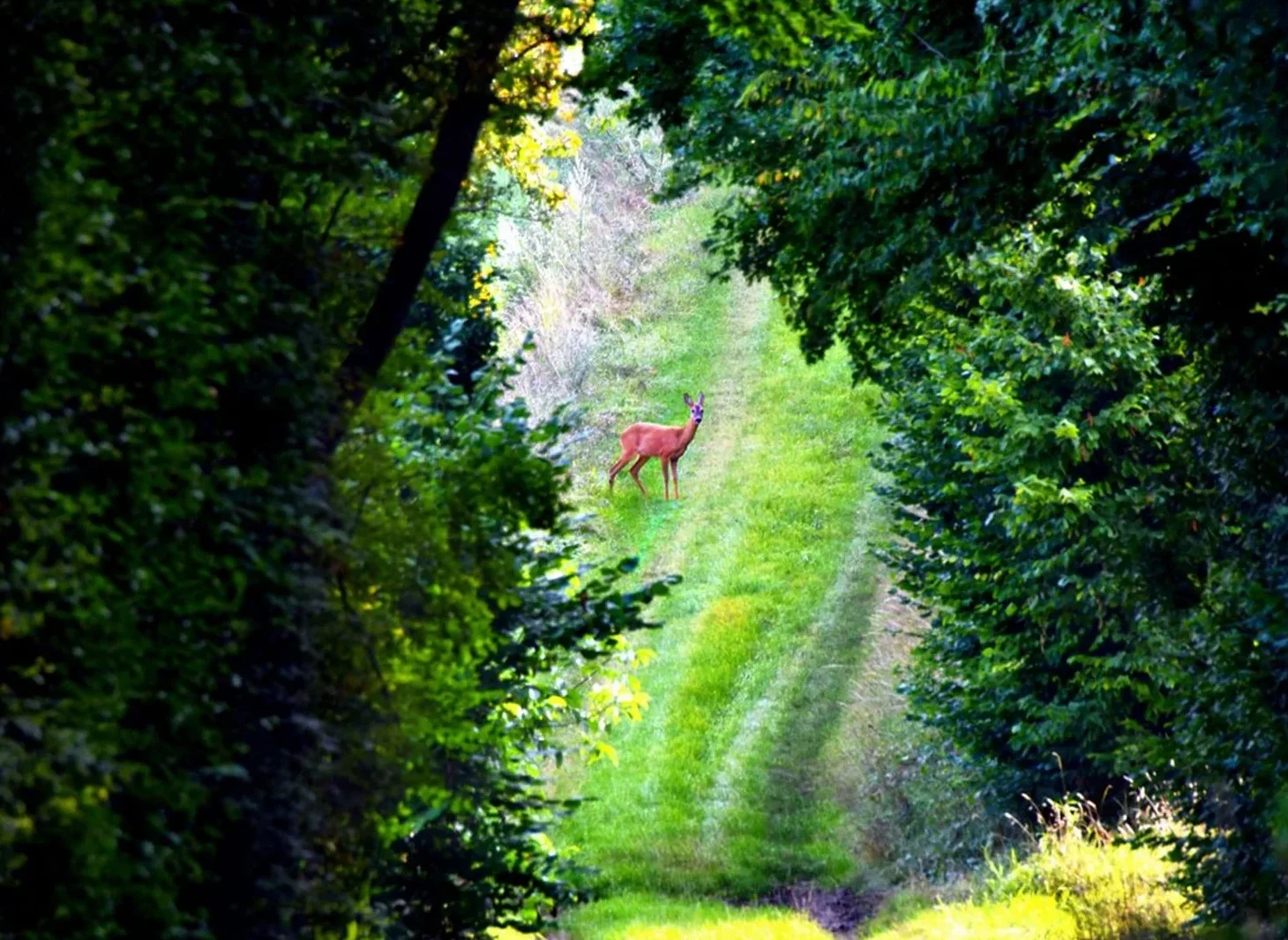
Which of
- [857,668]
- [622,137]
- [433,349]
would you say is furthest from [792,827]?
[622,137]

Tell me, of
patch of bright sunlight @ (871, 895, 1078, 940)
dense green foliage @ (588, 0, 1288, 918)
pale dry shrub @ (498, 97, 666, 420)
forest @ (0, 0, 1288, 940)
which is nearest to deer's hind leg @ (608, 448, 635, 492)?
pale dry shrub @ (498, 97, 666, 420)

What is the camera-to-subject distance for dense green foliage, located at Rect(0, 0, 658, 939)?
427 centimetres

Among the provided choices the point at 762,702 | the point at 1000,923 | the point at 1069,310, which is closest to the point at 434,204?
the point at 1069,310

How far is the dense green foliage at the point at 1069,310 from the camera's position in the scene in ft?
27.3

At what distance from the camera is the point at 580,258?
35594mm

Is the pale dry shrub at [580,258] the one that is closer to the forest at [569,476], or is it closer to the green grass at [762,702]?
the green grass at [762,702]

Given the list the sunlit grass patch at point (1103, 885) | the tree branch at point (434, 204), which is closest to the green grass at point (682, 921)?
the sunlit grass patch at point (1103, 885)

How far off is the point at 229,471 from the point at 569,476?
3.46 m

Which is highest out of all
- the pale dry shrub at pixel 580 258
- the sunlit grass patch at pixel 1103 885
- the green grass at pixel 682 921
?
the pale dry shrub at pixel 580 258

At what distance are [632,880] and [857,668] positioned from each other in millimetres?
6553

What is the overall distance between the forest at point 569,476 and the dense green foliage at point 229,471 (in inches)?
0.8

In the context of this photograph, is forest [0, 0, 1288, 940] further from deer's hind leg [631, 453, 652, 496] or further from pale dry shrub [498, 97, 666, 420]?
pale dry shrub [498, 97, 666, 420]

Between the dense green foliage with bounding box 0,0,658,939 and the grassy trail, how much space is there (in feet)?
32.7

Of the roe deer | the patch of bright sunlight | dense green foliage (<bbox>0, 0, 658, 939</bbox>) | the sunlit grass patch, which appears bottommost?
the patch of bright sunlight
